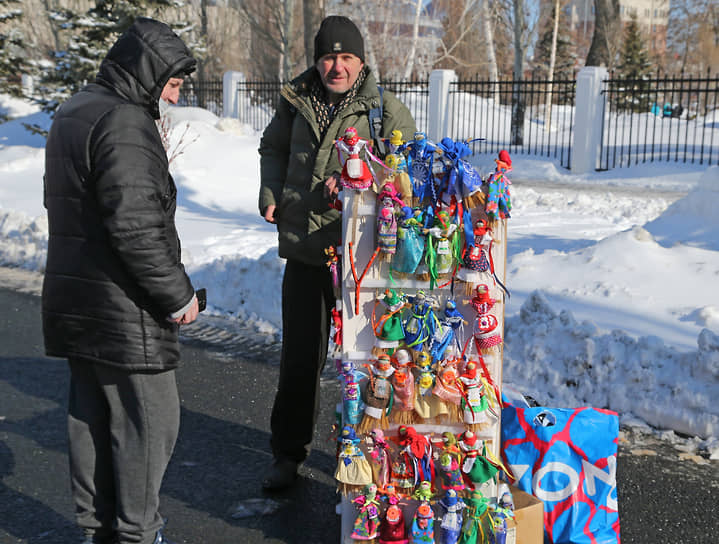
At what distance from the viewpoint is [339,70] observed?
3.26 m

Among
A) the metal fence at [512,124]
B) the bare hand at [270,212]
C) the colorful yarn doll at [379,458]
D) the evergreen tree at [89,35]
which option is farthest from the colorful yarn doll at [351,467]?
the evergreen tree at [89,35]

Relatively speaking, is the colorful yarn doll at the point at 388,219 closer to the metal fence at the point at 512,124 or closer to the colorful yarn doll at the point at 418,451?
the colorful yarn doll at the point at 418,451

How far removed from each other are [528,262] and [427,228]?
4.04m

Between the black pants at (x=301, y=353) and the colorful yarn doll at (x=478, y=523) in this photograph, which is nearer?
the colorful yarn doll at (x=478, y=523)

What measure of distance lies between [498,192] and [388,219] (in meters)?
0.43

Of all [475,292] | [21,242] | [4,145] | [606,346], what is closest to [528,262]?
[606,346]

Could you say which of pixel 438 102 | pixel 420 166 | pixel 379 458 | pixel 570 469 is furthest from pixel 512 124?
pixel 379 458

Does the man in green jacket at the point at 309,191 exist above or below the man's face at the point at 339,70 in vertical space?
below

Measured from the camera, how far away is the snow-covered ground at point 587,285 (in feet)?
14.8

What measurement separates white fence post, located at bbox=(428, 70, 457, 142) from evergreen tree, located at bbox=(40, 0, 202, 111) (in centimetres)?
644

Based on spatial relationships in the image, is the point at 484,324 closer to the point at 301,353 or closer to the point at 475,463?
the point at 475,463

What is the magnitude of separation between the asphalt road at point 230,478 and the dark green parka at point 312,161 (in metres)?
1.24

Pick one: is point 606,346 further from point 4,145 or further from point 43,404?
point 4,145

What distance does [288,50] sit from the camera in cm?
2417
